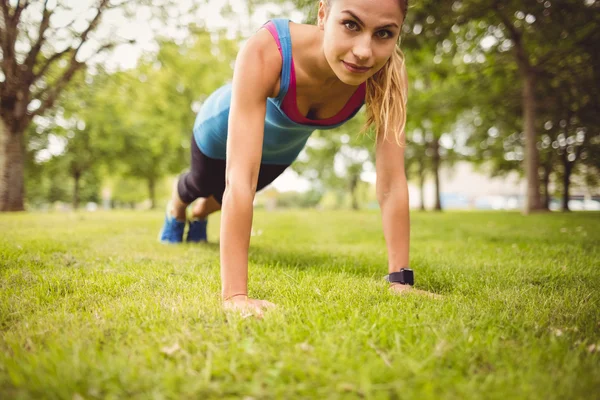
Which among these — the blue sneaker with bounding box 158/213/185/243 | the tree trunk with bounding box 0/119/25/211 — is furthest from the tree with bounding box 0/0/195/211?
the blue sneaker with bounding box 158/213/185/243

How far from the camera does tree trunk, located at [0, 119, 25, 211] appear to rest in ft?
37.9

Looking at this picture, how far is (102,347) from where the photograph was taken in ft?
4.92

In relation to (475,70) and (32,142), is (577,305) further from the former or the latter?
(32,142)

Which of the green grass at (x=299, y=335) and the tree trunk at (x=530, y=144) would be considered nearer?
the green grass at (x=299, y=335)

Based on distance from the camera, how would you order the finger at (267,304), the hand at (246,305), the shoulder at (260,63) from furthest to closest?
the shoulder at (260,63) < the finger at (267,304) < the hand at (246,305)

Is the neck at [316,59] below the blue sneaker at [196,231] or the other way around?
the other way around

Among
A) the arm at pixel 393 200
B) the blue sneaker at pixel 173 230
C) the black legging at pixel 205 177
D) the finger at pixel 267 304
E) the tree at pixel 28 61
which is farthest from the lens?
the tree at pixel 28 61

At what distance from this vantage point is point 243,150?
2.12 m

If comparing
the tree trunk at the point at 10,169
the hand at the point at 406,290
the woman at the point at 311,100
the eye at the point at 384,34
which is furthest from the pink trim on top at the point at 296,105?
the tree trunk at the point at 10,169

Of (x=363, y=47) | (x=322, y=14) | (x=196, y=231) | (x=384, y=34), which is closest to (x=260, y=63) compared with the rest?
(x=322, y=14)

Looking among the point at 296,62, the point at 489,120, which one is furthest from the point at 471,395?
the point at 489,120

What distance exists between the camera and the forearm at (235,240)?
6.47 ft

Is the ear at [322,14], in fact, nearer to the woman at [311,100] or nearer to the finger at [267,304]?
the woman at [311,100]

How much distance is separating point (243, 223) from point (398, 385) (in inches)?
45.1
